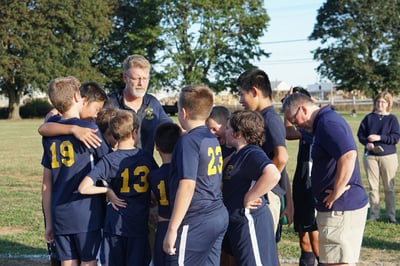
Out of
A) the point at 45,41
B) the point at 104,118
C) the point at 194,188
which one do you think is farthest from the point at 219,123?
the point at 45,41

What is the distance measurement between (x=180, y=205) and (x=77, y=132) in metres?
1.08

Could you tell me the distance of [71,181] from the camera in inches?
183

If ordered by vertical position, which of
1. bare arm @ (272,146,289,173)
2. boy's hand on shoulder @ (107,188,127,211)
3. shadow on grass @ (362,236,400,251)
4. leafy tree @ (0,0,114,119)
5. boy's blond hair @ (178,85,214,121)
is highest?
leafy tree @ (0,0,114,119)

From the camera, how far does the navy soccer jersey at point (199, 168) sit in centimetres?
409

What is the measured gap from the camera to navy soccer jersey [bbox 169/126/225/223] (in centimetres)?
409

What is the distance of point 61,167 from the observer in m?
4.67

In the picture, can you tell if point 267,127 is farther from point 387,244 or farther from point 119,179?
point 387,244

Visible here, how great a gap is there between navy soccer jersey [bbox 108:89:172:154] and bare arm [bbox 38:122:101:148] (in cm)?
89

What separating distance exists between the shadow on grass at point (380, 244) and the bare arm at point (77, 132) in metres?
4.65

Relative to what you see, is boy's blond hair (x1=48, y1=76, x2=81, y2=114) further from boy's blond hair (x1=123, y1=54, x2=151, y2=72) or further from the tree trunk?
the tree trunk

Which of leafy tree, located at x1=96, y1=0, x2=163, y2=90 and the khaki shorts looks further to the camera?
leafy tree, located at x1=96, y1=0, x2=163, y2=90

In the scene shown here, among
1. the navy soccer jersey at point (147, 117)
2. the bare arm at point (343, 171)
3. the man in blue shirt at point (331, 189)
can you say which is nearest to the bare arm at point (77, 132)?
the navy soccer jersey at point (147, 117)

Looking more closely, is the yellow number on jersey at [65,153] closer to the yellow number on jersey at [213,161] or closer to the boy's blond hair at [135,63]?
the boy's blond hair at [135,63]

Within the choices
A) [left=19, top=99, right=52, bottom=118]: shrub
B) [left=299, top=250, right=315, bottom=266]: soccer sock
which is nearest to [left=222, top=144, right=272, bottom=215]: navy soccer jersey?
[left=299, top=250, right=315, bottom=266]: soccer sock
